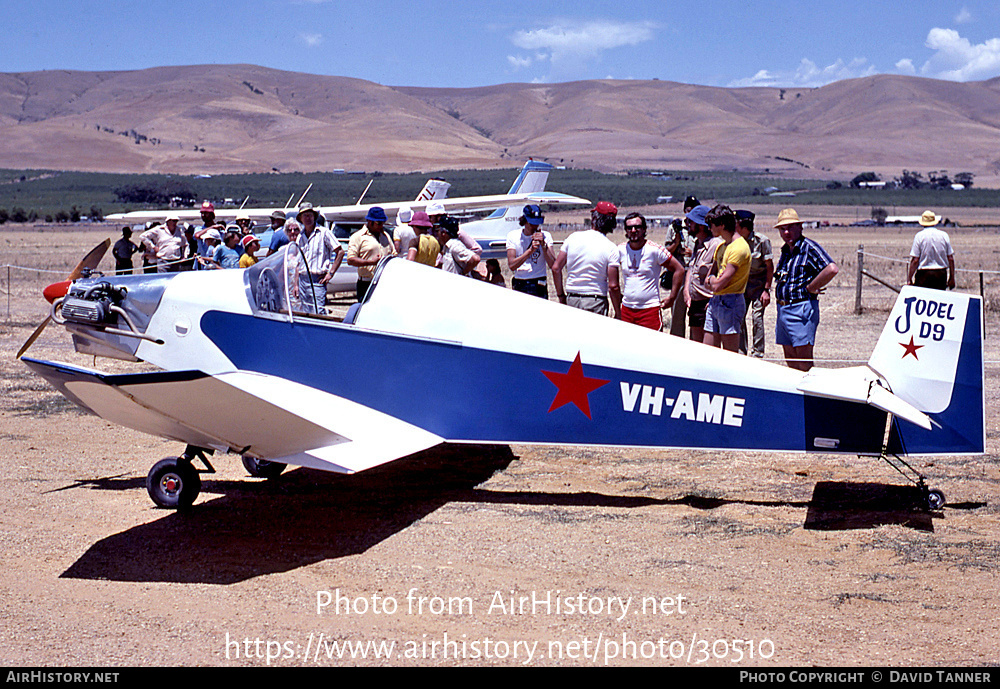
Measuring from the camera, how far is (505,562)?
5730 mm

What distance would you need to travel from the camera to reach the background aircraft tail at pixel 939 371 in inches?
233

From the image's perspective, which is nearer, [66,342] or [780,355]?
[780,355]

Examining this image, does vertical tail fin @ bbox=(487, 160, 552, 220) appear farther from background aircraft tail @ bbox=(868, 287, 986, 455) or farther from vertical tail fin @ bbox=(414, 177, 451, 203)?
background aircraft tail @ bbox=(868, 287, 986, 455)

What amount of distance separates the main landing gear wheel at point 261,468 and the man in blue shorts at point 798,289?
433cm

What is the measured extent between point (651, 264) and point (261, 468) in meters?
3.87

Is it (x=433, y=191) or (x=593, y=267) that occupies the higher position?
(x=433, y=191)

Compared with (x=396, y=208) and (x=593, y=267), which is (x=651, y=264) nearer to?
(x=593, y=267)

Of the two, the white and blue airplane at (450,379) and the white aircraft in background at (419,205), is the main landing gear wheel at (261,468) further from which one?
the white aircraft in background at (419,205)

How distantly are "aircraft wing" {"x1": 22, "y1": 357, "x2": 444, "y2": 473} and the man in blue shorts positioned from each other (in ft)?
11.2

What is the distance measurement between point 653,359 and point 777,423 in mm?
888

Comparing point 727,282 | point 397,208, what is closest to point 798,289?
point 727,282
